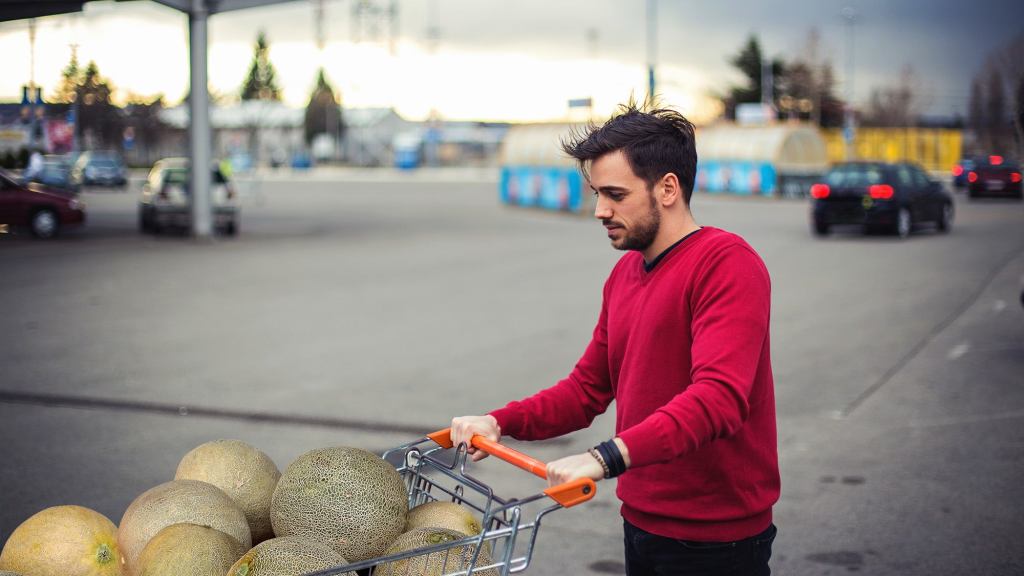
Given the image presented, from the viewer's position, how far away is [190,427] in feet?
24.6

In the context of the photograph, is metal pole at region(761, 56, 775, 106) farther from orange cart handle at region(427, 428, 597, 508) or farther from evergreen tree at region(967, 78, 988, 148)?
orange cart handle at region(427, 428, 597, 508)

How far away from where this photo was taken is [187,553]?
8.77ft

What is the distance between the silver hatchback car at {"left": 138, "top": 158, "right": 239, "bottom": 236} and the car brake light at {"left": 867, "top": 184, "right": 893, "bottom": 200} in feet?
46.6

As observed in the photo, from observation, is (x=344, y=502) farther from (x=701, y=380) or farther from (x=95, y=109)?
(x=95, y=109)

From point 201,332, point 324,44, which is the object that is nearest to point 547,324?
point 201,332

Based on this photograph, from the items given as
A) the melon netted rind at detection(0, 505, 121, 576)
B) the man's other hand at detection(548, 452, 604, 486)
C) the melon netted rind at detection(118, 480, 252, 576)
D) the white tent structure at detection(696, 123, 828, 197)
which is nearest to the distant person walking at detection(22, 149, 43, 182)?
the melon netted rind at detection(0, 505, 121, 576)

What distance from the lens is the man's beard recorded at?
8.80 feet

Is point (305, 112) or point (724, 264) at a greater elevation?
point (305, 112)

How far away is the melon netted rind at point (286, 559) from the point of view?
2.53 metres

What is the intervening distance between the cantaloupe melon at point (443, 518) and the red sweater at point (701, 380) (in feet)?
0.88

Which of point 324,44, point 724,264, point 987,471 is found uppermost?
point 324,44

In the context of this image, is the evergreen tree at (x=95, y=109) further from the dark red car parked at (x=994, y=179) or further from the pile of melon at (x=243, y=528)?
the dark red car parked at (x=994, y=179)

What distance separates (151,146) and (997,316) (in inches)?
1879

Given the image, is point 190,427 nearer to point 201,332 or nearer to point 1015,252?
point 201,332
